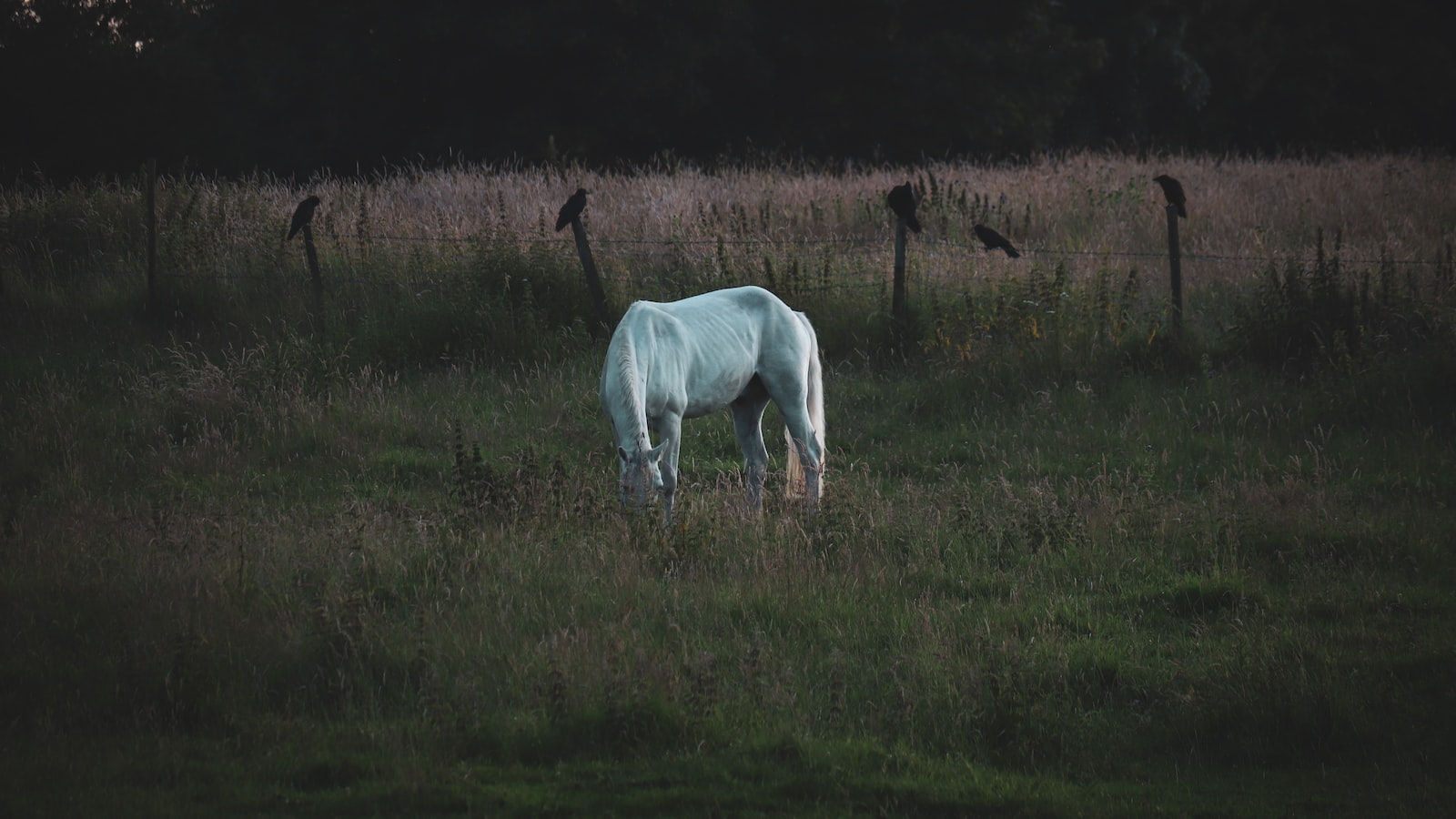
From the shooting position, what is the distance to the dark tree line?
88.9 ft

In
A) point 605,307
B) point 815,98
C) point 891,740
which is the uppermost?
point 815,98

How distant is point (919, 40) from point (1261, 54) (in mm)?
11388

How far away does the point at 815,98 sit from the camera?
29.3m

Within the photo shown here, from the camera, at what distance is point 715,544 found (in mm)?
6738

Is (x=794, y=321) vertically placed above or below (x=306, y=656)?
above

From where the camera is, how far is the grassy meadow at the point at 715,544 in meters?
4.54

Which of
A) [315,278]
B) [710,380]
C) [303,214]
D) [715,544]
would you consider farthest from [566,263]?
[715,544]

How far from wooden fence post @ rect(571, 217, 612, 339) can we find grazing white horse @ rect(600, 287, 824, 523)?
3863 millimetres

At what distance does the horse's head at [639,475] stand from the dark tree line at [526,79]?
19926 mm

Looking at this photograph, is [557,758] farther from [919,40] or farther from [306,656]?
[919,40]

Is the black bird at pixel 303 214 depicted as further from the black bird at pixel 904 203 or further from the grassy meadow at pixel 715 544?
the black bird at pixel 904 203

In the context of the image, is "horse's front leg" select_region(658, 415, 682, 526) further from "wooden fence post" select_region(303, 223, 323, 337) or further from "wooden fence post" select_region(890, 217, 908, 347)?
"wooden fence post" select_region(303, 223, 323, 337)

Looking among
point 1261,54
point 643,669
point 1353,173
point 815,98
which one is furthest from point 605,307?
point 1261,54

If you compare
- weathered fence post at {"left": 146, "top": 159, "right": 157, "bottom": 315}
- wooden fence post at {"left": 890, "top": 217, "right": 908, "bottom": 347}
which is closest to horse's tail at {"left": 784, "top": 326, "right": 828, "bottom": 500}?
wooden fence post at {"left": 890, "top": 217, "right": 908, "bottom": 347}
